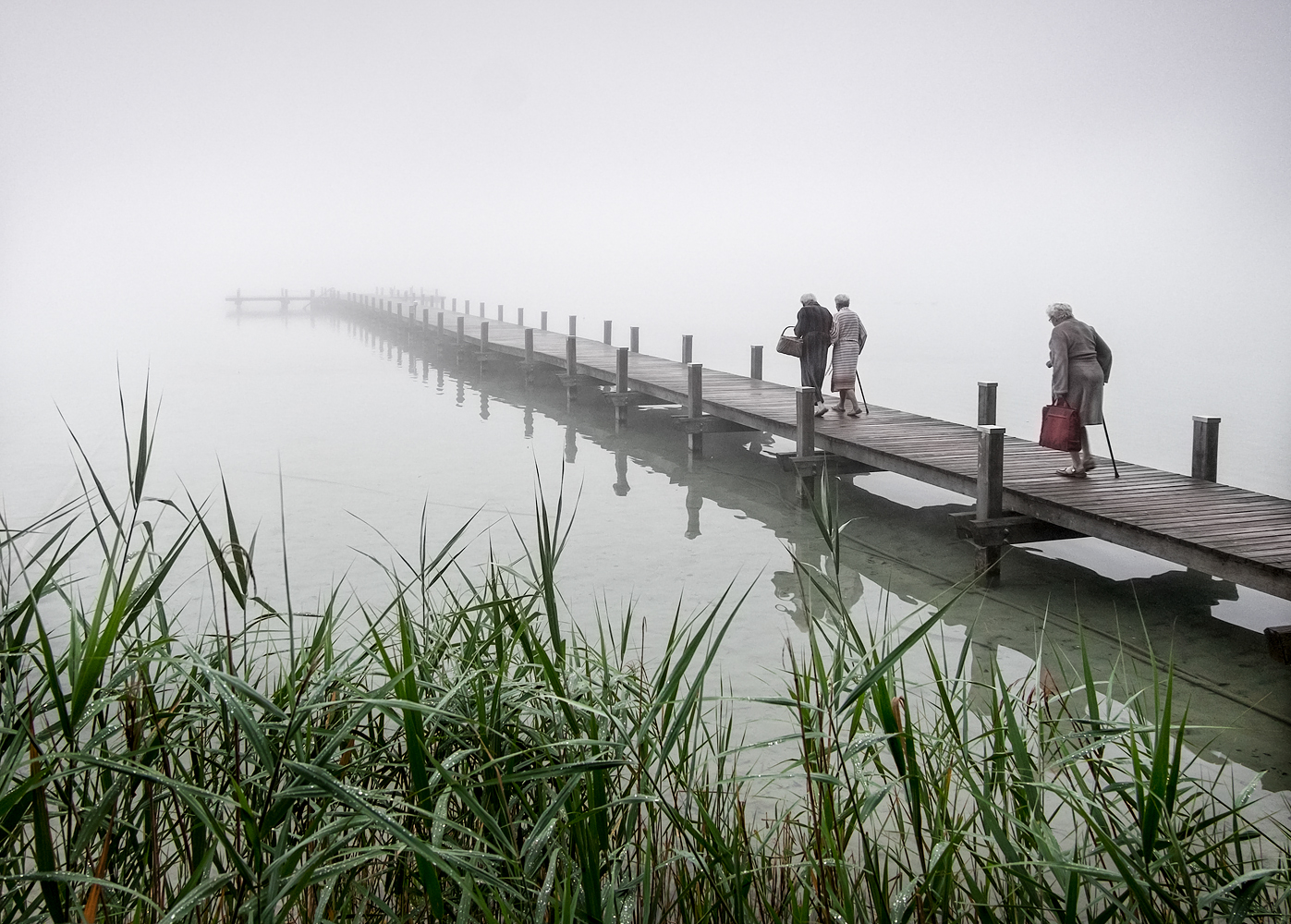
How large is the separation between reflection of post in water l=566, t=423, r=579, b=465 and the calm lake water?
0.18ft

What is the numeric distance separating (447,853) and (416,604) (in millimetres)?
4312

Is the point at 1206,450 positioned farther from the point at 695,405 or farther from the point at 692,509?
the point at 695,405

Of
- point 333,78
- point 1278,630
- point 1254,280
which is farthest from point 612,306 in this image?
point 1278,630

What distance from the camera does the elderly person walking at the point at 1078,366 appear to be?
7379mm

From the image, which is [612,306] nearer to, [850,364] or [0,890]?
[850,364]

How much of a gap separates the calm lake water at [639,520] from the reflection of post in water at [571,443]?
0.05m

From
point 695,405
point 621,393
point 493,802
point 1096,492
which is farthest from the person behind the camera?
point 621,393

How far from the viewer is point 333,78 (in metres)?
89.1

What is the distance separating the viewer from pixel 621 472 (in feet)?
39.6

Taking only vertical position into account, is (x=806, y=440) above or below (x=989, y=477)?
below

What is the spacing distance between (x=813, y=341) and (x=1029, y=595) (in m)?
4.47

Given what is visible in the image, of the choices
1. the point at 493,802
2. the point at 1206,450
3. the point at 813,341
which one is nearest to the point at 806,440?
the point at 813,341

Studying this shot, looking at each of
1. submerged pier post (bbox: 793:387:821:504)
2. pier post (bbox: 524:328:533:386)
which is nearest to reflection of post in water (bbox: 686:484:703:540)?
submerged pier post (bbox: 793:387:821:504)

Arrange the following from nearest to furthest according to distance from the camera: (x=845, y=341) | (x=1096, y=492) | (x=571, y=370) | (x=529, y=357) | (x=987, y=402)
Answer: (x=1096, y=492) < (x=987, y=402) < (x=845, y=341) < (x=571, y=370) < (x=529, y=357)
